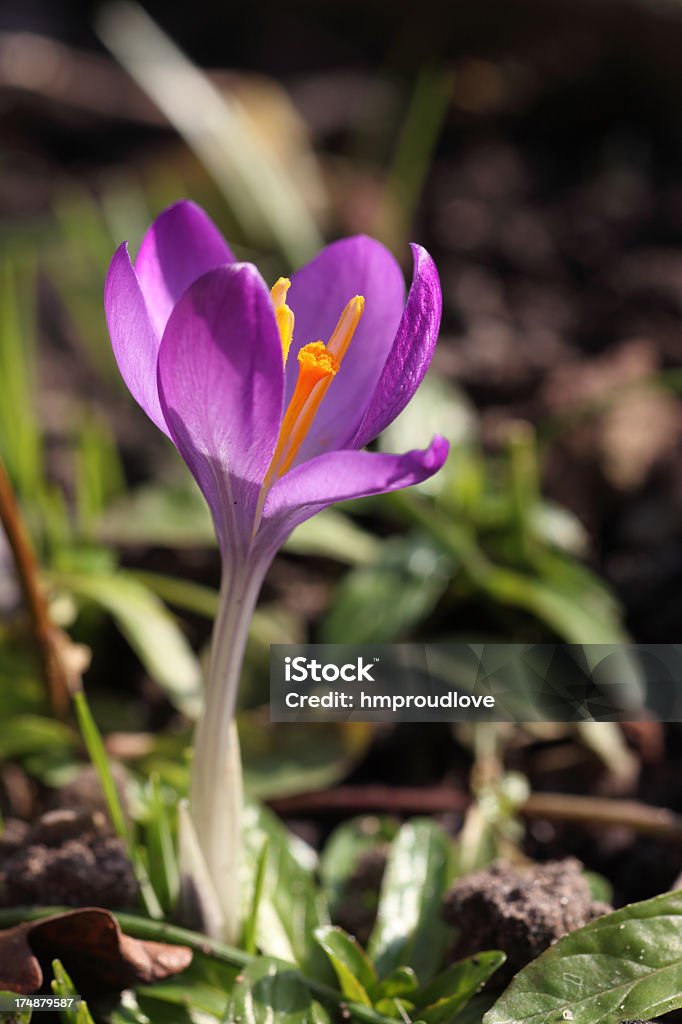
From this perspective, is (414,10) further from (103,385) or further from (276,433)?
(276,433)

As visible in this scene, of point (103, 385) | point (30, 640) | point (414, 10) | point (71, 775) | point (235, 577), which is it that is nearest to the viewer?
point (235, 577)

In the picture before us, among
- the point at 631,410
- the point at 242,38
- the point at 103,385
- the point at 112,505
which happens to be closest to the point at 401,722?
the point at 112,505

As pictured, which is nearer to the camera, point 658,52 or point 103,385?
point 103,385

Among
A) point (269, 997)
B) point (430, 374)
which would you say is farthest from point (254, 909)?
point (430, 374)

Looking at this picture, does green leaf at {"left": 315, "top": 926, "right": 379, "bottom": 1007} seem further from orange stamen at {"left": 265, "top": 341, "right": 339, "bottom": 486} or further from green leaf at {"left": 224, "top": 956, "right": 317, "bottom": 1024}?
orange stamen at {"left": 265, "top": 341, "right": 339, "bottom": 486}

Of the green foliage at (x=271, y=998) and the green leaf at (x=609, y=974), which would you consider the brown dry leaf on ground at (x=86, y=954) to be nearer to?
the green foliage at (x=271, y=998)

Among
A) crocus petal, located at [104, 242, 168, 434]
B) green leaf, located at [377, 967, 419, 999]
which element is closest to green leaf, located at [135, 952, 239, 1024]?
green leaf, located at [377, 967, 419, 999]

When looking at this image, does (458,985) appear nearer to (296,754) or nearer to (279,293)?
(296,754)
